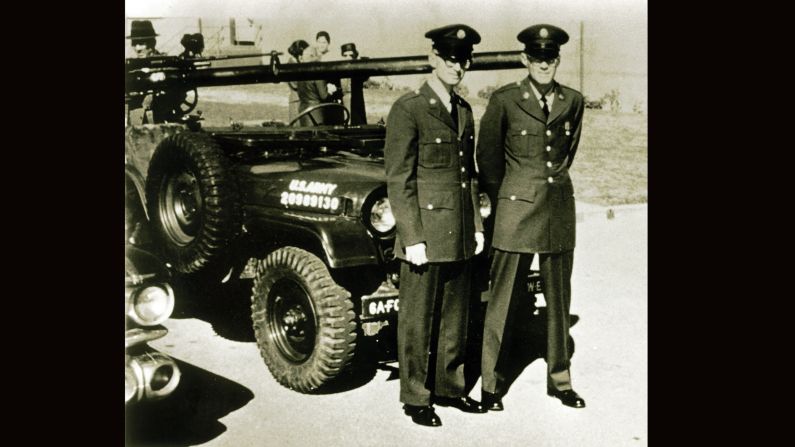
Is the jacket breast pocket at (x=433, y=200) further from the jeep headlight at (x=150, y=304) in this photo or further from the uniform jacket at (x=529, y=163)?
the jeep headlight at (x=150, y=304)

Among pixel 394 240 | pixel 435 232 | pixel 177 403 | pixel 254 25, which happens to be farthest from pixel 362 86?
pixel 177 403

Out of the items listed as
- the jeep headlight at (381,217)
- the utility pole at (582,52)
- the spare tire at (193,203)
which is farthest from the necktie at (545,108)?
the spare tire at (193,203)

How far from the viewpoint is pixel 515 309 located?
5039 mm

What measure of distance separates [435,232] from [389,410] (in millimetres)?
1110

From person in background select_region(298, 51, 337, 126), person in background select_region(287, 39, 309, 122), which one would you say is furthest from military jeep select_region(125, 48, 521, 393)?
person in background select_region(298, 51, 337, 126)

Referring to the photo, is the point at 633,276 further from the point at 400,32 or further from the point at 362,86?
the point at 400,32

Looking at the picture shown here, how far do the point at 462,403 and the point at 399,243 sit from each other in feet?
3.31

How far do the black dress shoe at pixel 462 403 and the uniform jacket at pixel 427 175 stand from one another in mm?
866

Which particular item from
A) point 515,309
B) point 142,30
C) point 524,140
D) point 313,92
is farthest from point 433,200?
point 313,92

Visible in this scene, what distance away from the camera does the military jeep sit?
5.10m

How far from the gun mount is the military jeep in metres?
0.01

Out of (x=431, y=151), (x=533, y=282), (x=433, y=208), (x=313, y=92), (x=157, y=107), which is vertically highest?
(x=313, y=92)

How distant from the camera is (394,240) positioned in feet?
16.9

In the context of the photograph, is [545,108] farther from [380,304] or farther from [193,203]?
[193,203]
